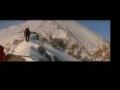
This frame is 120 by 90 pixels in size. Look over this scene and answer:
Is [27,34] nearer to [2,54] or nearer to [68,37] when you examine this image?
[2,54]

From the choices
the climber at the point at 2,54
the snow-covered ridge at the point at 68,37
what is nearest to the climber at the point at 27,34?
the snow-covered ridge at the point at 68,37

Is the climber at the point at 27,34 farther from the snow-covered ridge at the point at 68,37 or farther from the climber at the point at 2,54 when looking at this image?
the climber at the point at 2,54

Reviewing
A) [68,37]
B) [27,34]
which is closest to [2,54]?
[27,34]

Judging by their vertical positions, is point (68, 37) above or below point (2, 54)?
above

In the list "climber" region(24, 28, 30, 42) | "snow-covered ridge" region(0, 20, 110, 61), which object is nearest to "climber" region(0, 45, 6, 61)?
"snow-covered ridge" region(0, 20, 110, 61)

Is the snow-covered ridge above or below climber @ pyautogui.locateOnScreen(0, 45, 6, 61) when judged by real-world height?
above

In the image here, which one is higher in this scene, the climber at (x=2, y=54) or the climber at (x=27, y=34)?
the climber at (x=27, y=34)

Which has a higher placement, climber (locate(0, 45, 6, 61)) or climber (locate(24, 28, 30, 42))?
climber (locate(24, 28, 30, 42))

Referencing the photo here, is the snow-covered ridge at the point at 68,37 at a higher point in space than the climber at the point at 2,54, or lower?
higher

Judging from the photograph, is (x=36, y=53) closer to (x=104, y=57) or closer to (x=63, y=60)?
(x=63, y=60)

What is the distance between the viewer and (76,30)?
17.6ft

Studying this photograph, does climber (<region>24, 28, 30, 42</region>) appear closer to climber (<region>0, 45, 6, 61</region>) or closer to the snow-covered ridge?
the snow-covered ridge
